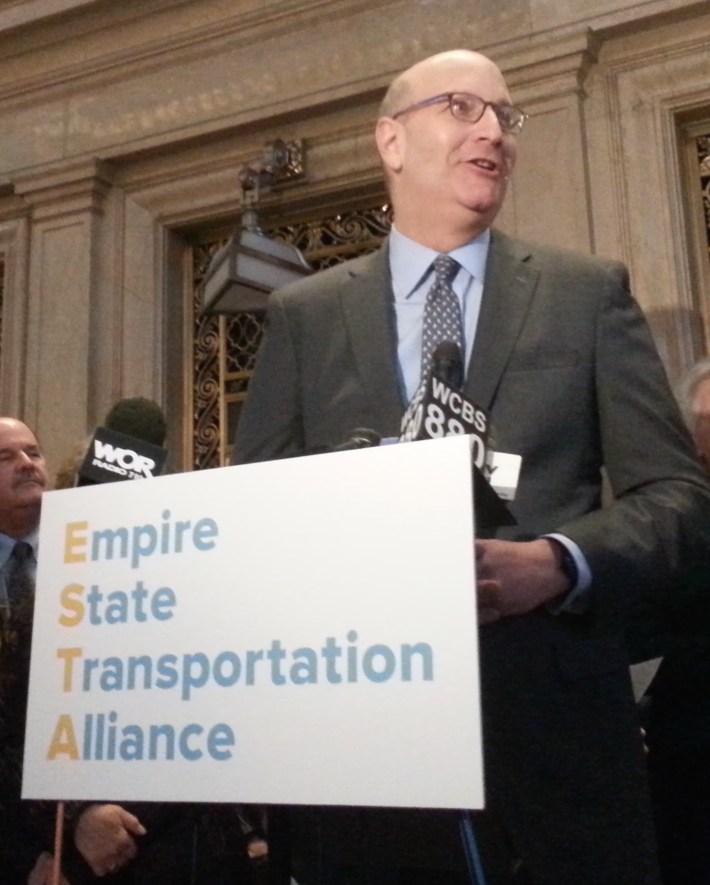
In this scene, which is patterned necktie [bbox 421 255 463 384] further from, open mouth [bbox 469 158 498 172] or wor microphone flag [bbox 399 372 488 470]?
wor microphone flag [bbox 399 372 488 470]

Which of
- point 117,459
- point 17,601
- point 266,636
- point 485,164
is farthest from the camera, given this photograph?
point 17,601

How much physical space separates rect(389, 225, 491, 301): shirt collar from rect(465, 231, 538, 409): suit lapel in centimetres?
2

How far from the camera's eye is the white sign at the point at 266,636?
1.05 meters

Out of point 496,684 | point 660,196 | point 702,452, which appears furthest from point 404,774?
point 660,196

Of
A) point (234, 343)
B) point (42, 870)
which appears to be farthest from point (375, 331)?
point (234, 343)

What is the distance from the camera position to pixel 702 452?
260 cm

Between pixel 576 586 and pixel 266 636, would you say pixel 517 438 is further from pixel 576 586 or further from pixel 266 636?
pixel 266 636

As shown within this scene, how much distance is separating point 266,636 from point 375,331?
62cm

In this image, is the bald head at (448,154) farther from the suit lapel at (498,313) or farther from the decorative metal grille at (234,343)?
the decorative metal grille at (234,343)

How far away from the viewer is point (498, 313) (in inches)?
62.3

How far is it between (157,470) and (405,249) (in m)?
0.67

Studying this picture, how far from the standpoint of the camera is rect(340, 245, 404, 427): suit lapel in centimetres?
156

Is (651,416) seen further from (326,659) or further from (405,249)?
(326,659)

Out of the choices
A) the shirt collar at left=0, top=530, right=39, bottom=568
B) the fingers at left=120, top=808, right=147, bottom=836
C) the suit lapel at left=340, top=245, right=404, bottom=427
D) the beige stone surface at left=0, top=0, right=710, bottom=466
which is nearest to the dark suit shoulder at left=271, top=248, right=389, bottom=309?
the suit lapel at left=340, top=245, right=404, bottom=427
